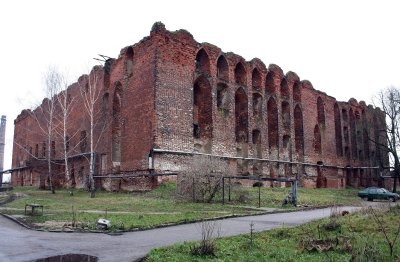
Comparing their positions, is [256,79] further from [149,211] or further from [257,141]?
[149,211]

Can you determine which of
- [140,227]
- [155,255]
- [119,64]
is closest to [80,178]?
[119,64]

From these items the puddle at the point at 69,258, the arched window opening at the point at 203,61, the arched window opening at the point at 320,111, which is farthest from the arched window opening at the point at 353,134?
the puddle at the point at 69,258

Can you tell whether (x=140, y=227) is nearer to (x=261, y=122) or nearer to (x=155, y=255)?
(x=155, y=255)

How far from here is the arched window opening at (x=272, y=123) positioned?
3428cm

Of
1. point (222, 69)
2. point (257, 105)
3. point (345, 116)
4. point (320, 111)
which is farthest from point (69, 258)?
point (345, 116)

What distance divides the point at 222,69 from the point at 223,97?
2.33m

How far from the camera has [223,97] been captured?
3039 centimetres

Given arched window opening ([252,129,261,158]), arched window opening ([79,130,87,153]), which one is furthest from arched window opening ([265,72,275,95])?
arched window opening ([79,130,87,153])

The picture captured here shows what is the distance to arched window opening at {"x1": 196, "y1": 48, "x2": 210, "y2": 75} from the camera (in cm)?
2925

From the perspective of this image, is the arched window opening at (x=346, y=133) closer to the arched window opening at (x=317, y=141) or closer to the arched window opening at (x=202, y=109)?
the arched window opening at (x=317, y=141)

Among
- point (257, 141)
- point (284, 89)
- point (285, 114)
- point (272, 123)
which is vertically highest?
point (284, 89)

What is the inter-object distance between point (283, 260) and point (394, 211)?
7.90m

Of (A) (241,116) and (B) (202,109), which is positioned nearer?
(B) (202,109)

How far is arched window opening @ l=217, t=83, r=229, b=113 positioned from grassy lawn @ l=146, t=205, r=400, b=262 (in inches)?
806
